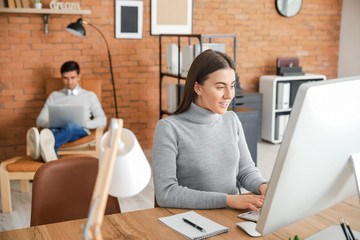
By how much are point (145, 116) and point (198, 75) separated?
340 cm

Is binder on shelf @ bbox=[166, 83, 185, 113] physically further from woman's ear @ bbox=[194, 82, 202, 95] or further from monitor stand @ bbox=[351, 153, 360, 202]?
monitor stand @ bbox=[351, 153, 360, 202]

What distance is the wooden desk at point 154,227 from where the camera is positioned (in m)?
1.38

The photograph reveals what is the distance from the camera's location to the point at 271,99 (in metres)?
5.57

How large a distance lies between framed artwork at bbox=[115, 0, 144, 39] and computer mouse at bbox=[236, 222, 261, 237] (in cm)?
381

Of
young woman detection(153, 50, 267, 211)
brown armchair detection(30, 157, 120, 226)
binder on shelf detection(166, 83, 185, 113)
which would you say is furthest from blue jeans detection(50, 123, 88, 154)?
young woman detection(153, 50, 267, 211)

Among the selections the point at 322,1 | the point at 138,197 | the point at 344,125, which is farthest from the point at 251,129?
the point at 344,125

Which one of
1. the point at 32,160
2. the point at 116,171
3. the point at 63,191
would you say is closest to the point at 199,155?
the point at 63,191

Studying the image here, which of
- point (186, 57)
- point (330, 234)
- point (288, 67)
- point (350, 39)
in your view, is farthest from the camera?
point (350, 39)

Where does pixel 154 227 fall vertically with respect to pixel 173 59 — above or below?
below

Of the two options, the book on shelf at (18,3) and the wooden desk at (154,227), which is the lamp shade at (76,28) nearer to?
the book on shelf at (18,3)

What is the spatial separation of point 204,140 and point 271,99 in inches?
153

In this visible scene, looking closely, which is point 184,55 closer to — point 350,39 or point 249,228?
point 249,228

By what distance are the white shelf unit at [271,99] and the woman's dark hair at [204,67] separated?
12.5 ft

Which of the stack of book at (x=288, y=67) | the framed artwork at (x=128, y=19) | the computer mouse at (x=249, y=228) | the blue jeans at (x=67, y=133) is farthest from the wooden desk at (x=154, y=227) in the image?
the stack of book at (x=288, y=67)
